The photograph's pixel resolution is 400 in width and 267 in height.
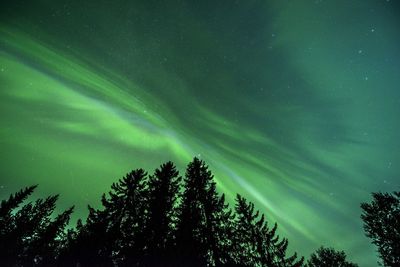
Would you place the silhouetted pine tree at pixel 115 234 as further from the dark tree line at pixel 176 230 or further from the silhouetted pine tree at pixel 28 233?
the silhouetted pine tree at pixel 28 233

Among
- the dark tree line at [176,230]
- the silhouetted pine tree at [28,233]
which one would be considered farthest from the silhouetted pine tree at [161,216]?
the silhouetted pine tree at [28,233]

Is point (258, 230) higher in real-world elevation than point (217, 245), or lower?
higher

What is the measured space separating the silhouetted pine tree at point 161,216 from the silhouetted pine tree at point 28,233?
18.7 m

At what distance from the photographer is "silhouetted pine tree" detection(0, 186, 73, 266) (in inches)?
1181

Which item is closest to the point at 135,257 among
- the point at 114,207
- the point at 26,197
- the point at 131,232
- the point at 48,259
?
the point at 131,232

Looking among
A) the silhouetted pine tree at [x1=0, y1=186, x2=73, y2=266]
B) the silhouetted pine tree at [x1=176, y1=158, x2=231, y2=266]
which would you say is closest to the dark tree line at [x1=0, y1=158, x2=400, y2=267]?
the silhouetted pine tree at [x1=176, y1=158, x2=231, y2=266]

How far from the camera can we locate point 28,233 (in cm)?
3328

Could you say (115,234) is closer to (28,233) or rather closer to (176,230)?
(176,230)

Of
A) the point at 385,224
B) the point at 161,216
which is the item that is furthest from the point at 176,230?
the point at 385,224

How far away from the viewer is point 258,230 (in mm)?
20703

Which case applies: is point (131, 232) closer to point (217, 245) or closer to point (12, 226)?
point (217, 245)

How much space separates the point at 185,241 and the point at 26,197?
121 feet

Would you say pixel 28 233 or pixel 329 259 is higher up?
pixel 329 259

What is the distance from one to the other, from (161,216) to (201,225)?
3.68 metres
